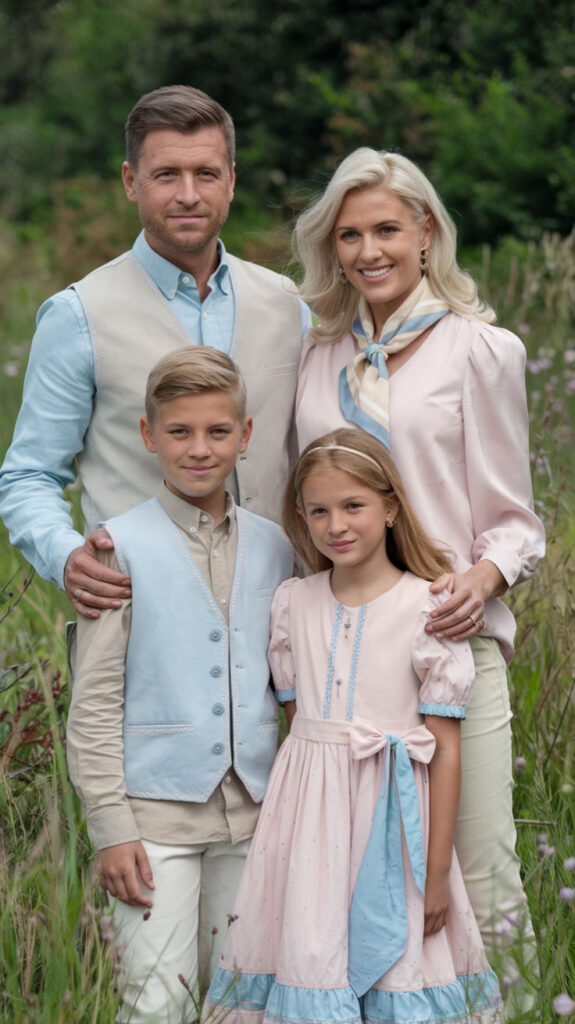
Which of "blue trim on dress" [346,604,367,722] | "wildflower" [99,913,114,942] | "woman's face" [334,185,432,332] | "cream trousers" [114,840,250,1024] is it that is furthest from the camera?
"woman's face" [334,185,432,332]

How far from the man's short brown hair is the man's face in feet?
0.06

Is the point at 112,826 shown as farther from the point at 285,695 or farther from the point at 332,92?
the point at 332,92

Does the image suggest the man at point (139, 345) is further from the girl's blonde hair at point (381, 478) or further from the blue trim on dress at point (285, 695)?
the blue trim on dress at point (285, 695)

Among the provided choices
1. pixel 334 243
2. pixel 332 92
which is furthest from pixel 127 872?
pixel 332 92

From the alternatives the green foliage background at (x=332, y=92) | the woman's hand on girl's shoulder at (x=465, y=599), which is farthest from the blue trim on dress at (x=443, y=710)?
the green foliage background at (x=332, y=92)

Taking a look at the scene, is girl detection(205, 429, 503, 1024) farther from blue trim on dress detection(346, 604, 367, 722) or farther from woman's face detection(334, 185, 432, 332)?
woman's face detection(334, 185, 432, 332)

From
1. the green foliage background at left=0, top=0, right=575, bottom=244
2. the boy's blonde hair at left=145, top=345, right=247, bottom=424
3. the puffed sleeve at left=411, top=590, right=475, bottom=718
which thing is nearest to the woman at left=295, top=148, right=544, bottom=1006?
the puffed sleeve at left=411, top=590, right=475, bottom=718

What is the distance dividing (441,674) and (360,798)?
0.33 metres

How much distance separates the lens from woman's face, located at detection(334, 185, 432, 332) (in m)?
3.15

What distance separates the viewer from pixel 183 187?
10.7 feet

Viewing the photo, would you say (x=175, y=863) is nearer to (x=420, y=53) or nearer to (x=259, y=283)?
(x=259, y=283)

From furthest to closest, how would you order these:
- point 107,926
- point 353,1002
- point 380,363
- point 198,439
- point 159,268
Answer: point 159,268 → point 380,363 → point 198,439 → point 353,1002 → point 107,926

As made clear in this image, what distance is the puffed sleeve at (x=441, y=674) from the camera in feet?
9.35

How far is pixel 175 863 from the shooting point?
2.89 metres
